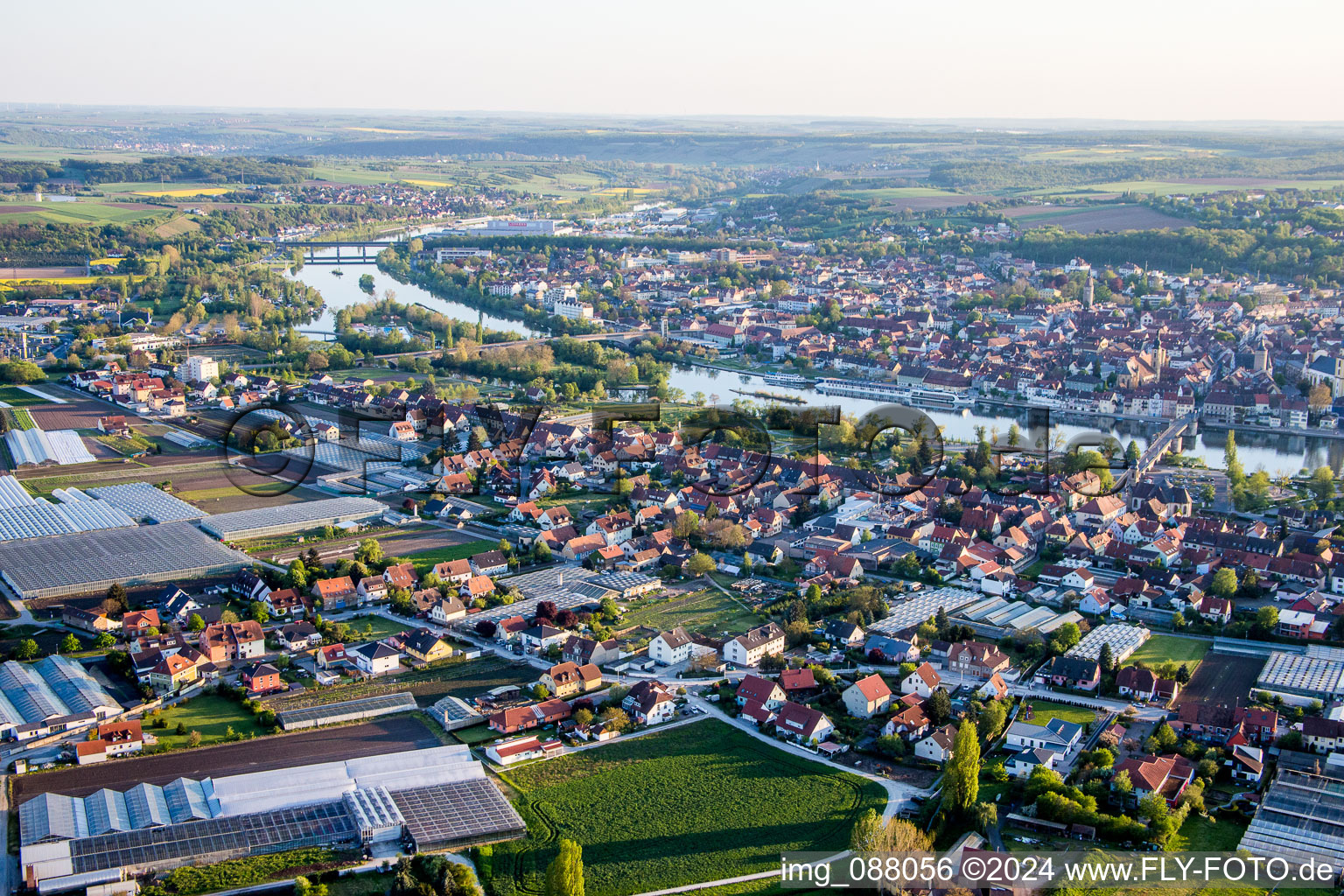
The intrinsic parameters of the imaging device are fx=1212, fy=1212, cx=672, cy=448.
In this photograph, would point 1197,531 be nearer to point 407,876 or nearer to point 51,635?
point 407,876

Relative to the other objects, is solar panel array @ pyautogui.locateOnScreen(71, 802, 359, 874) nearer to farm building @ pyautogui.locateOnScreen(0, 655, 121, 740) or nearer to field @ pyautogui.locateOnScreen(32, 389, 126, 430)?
farm building @ pyautogui.locateOnScreen(0, 655, 121, 740)

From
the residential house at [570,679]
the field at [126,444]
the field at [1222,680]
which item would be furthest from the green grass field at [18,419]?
Answer: the field at [1222,680]

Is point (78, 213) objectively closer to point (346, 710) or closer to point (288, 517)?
point (288, 517)

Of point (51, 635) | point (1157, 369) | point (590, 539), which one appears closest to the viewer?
point (51, 635)

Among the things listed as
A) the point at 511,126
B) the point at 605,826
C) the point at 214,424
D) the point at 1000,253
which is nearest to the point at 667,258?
the point at 1000,253

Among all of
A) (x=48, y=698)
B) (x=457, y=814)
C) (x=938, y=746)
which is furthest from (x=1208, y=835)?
(x=48, y=698)

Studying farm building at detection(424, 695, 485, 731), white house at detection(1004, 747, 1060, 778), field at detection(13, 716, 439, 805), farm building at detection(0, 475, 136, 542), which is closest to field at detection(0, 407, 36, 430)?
farm building at detection(0, 475, 136, 542)
